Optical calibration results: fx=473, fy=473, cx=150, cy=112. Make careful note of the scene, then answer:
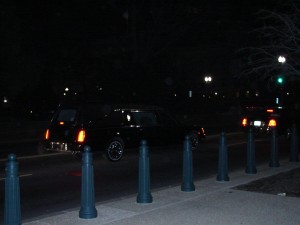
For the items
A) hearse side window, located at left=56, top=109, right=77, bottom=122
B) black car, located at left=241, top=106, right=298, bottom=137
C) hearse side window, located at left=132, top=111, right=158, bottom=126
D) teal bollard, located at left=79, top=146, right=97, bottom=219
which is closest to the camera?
teal bollard, located at left=79, top=146, right=97, bottom=219

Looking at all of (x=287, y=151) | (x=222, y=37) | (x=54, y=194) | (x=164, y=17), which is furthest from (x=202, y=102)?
(x=54, y=194)

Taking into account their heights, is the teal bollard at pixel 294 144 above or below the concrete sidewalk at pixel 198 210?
above

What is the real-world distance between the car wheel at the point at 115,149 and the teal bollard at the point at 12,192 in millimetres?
8202

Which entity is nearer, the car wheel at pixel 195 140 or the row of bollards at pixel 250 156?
the row of bollards at pixel 250 156

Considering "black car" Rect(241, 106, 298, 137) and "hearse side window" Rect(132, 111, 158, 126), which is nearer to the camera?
"hearse side window" Rect(132, 111, 158, 126)

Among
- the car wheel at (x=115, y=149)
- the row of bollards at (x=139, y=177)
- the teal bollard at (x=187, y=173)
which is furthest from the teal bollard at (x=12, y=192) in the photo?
the car wheel at (x=115, y=149)

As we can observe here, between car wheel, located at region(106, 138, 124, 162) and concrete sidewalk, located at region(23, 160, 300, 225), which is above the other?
car wheel, located at region(106, 138, 124, 162)

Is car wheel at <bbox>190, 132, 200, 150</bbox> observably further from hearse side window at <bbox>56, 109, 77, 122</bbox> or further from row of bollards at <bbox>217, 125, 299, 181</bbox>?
hearse side window at <bbox>56, 109, 77, 122</bbox>

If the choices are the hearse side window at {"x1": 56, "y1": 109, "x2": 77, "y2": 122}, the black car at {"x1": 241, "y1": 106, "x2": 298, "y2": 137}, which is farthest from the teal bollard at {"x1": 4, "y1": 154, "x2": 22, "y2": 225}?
the black car at {"x1": 241, "y1": 106, "x2": 298, "y2": 137}

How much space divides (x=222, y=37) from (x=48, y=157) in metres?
26.8

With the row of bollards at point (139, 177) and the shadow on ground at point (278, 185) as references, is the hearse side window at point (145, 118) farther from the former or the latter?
the shadow on ground at point (278, 185)

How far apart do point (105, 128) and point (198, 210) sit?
7216 millimetres

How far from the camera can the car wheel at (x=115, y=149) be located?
14.2 metres

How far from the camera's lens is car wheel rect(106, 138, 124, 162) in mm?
14234
